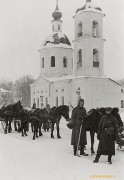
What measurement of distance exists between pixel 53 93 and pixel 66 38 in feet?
23.9

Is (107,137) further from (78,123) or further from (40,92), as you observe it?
(40,92)

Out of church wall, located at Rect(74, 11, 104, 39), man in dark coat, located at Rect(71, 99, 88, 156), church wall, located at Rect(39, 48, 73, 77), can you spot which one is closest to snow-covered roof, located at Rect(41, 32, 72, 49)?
church wall, located at Rect(39, 48, 73, 77)

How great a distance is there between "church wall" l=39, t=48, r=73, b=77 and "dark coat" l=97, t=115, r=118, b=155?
101 ft

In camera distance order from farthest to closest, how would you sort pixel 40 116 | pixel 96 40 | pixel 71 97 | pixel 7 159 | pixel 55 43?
pixel 55 43, pixel 71 97, pixel 96 40, pixel 40 116, pixel 7 159

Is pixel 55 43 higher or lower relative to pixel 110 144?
higher

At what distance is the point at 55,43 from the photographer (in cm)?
4025

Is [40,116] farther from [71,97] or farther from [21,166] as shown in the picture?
[71,97]

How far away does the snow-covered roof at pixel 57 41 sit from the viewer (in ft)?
132

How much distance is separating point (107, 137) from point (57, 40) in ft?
105

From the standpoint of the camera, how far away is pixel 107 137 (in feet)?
29.2

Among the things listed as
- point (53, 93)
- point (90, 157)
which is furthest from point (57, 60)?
point (90, 157)

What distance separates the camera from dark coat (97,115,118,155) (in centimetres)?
890

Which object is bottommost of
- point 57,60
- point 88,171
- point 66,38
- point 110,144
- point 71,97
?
point 88,171

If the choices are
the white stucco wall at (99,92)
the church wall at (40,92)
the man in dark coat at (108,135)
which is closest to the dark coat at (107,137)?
the man in dark coat at (108,135)
